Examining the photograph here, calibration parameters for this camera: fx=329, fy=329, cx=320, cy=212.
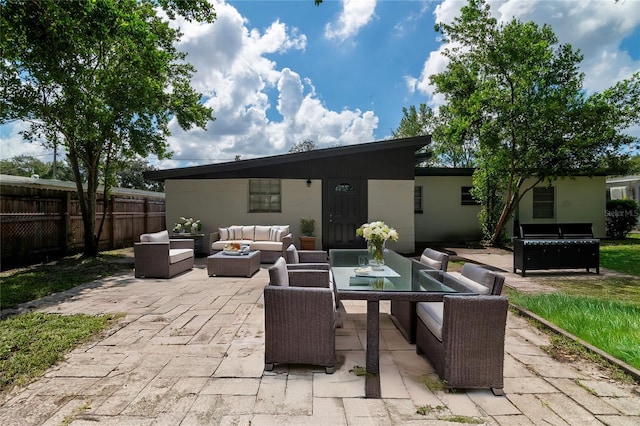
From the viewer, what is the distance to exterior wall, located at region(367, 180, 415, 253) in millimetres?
9180

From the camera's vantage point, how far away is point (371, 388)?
2.28m

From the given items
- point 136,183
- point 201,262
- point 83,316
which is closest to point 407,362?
point 83,316

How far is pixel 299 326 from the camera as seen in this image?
252cm

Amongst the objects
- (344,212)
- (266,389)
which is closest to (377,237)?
(266,389)

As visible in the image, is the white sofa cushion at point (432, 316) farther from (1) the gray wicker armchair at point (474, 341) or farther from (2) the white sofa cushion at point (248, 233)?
(2) the white sofa cushion at point (248, 233)

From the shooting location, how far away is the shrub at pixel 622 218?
40.2ft

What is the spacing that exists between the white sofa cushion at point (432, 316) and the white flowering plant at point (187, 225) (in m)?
7.04

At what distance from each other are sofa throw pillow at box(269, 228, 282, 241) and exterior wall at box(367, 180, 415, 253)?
2627 millimetres

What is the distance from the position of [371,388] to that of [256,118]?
16382 millimetres

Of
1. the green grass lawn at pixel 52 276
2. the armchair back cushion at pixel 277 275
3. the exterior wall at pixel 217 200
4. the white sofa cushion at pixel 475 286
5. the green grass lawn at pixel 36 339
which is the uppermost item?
the exterior wall at pixel 217 200

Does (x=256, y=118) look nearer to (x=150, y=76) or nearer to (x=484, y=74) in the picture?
(x=150, y=76)

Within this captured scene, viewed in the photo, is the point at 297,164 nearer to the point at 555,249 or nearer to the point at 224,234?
the point at 224,234

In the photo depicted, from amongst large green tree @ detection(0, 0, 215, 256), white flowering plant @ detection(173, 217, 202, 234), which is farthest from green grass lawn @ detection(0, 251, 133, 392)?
large green tree @ detection(0, 0, 215, 256)

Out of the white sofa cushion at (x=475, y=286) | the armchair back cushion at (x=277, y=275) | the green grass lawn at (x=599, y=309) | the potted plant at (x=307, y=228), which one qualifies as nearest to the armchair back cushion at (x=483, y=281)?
the white sofa cushion at (x=475, y=286)
